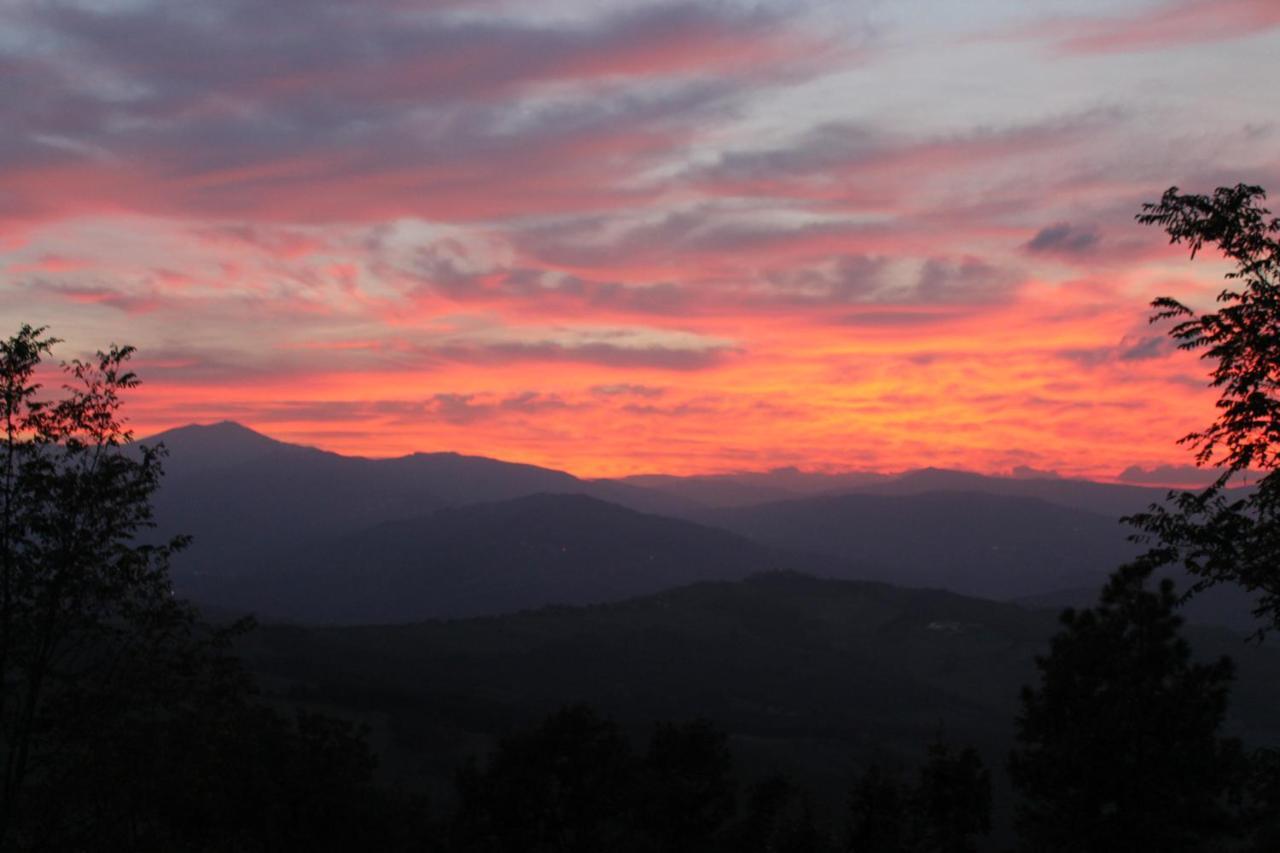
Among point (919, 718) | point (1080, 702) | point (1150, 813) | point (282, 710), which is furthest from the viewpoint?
point (919, 718)

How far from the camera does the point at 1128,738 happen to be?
3203cm

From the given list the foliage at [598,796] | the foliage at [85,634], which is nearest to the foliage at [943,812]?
the foliage at [598,796]

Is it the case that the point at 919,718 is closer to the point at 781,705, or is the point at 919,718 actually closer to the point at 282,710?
the point at 781,705

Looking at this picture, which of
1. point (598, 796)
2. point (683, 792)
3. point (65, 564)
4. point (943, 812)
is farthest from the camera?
point (683, 792)

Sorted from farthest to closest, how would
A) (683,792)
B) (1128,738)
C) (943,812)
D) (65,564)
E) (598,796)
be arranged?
(683,792), (598,796), (943,812), (1128,738), (65,564)

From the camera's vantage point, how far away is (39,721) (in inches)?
848

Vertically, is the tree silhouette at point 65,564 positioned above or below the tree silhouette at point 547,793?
above

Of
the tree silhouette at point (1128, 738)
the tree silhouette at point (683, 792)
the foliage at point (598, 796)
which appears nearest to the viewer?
the tree silhouette at point (1128, 738)

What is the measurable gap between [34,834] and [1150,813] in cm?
2999

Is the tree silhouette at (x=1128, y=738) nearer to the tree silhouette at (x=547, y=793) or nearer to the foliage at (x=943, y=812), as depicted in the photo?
the foliage at (x=943, y=812)

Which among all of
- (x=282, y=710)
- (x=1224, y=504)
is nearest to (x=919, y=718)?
(x=282, y=710)

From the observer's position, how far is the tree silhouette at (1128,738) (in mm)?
31359

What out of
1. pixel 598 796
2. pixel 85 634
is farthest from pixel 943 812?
pixel 85 634

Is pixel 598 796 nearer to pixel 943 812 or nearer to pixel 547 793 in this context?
pixel 547 793
